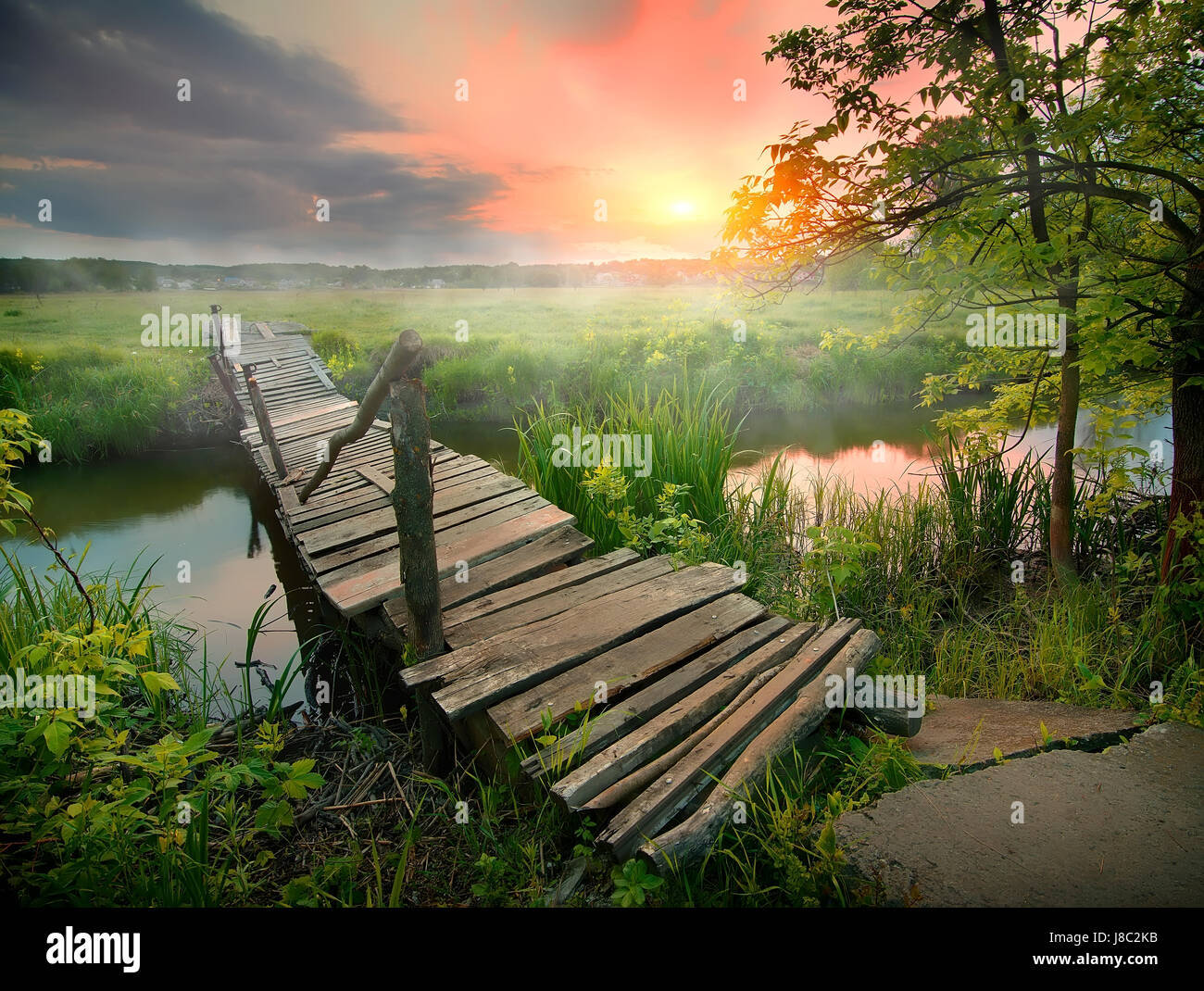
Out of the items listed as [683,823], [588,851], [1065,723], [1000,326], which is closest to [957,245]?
[1000,326]

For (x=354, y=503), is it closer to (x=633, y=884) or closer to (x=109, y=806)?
(x=109, y=806)

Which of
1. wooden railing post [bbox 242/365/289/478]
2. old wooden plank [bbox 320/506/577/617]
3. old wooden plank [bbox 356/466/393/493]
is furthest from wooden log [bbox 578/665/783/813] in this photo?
wooden railing post [bbox 242/365/289/478]

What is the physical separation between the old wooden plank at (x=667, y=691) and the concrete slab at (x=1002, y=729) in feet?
2.24

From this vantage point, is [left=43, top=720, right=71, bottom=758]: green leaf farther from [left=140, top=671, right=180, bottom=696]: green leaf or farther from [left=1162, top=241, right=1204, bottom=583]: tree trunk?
[left=1162, top=241, right=1204, bottom=583]: tree trunk

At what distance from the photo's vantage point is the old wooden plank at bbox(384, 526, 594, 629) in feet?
11.2

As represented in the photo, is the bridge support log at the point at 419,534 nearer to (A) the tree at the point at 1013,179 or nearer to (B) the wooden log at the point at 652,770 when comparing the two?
(B) the wooden log at the point at 652,770

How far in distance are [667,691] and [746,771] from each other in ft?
1.77

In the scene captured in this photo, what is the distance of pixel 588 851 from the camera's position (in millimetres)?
2070

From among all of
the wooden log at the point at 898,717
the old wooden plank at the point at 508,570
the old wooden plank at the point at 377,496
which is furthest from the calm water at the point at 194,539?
the wooden log at the point at 898,717

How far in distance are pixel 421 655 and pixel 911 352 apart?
13.0 meters

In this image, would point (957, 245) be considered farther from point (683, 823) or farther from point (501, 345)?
point (501, 345)

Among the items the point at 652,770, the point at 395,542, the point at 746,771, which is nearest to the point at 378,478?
the point at 395,542

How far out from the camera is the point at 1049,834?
186 centimetres

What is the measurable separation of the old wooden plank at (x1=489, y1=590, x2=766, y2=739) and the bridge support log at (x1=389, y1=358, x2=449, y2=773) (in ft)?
1.72
